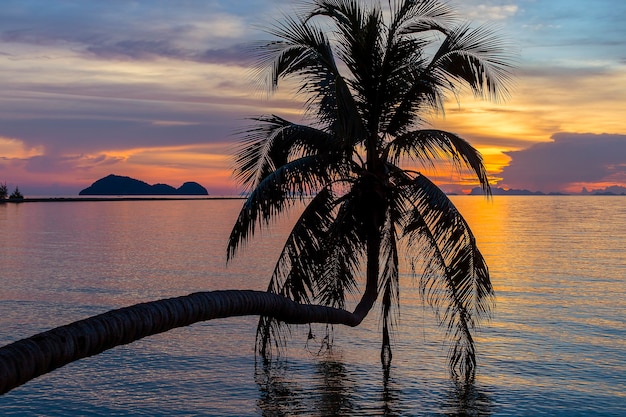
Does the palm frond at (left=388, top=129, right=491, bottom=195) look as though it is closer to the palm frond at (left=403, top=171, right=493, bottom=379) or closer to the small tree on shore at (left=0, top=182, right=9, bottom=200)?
the palm frond at (left=403, top=171, right=493, bottom=379)

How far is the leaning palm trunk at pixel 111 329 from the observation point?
226 inches

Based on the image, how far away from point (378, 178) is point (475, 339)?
522 inches

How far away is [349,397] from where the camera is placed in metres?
18.1

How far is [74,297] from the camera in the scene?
34.0 meters

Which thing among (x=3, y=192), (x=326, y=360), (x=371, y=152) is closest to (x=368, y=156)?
(x=371, y=152)

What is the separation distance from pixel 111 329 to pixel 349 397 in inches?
484

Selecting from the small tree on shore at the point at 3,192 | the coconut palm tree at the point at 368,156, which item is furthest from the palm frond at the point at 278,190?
the small tree on shore at the point at 3,192

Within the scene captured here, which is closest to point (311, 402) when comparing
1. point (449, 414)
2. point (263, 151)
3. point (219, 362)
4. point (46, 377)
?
point (449, 414)

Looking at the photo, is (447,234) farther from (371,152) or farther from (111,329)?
(111,329)

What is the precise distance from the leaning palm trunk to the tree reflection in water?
310 inches

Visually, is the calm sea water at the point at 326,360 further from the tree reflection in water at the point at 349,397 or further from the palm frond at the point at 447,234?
the palm frond at the point at 447,234

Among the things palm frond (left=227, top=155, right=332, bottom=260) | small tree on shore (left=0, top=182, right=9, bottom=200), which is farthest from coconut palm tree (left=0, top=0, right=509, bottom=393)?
small tree on shore (left=0, top=182, right=9, bottom=200)

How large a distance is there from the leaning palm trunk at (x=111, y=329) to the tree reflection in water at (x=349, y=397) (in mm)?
7881

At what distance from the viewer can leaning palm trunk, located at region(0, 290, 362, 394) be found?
18.8ft
